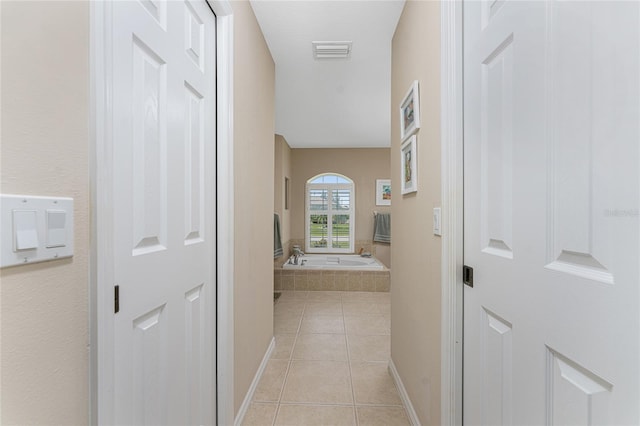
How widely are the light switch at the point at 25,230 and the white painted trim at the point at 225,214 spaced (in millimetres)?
811

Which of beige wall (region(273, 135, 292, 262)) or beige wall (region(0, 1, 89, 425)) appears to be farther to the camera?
beige wall (region(273, 135, 292, 262))

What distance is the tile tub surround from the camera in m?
4.24

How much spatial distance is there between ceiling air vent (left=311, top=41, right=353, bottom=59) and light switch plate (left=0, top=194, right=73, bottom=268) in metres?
2.12

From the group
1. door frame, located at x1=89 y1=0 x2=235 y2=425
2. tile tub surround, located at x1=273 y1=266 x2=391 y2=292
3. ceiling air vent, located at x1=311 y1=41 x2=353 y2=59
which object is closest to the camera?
door frame, located at x1=89 y1=0 x2=235 y2=425

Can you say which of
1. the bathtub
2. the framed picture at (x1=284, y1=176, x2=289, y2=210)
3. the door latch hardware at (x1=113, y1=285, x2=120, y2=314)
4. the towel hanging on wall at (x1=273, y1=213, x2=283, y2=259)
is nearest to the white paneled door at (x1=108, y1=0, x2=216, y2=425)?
the door latch hardware at (x1=113, y1=285, x2=120, y2=314)

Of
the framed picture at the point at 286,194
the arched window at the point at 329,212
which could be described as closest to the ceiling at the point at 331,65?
the framed picture at the point at 286,194

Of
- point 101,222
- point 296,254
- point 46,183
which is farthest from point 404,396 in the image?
point 296,254

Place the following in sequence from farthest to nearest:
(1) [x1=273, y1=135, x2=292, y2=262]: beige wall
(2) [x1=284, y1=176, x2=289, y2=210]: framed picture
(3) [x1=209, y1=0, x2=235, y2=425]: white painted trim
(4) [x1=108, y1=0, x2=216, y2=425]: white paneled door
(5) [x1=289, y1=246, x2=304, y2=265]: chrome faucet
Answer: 1. (2) [x1=284, y1=176, x2=289, y2=210]: framed picture
2. (5) [x1=289, y1=246, x2=304, y2=265]: chrome faucet
3. (1) [x1=273, y1=135, x2=292, y2=262]: beige wall
4. (3) [x1=209, y1=0, x2=235, y2=425]: white painted trim
5. (4) [x1=108, y1=0, x2=216, y2=425]: white paneled door

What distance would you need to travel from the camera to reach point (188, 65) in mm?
1067

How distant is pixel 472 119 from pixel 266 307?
1874 millimetres

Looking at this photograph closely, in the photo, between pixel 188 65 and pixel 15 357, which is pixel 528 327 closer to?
pixel 15 357

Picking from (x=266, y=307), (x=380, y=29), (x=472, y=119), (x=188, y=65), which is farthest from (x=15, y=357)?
(x=380, y=29)

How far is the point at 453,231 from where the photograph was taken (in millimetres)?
1075

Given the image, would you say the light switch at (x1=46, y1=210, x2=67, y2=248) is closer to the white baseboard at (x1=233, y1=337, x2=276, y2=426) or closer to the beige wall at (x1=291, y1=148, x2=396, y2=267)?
the white baseboard at (x1=233, y1=337, x2=276, y2=426)
